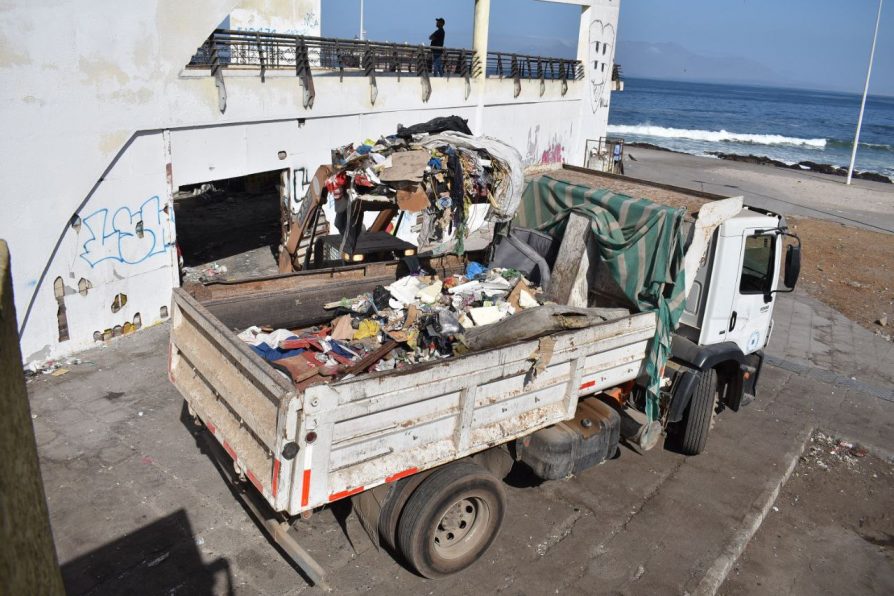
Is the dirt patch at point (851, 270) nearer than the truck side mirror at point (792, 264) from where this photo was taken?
No

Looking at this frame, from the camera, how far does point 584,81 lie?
22.3 m

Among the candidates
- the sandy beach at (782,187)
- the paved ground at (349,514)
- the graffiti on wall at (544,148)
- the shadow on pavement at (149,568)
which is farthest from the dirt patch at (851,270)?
the shadow on pavement at (149,568)

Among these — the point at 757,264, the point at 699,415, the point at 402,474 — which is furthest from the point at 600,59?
the point at 402,474

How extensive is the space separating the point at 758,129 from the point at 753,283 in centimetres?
7614

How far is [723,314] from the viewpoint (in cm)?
620

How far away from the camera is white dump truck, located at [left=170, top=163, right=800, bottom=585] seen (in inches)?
155

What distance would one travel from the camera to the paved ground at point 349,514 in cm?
484

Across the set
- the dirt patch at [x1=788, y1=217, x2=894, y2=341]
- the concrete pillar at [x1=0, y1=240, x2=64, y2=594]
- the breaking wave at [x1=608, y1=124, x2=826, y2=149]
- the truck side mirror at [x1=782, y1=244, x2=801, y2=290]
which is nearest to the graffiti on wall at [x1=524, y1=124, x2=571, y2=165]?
the dirt patch at [x1=788, y1=217, x2=894, y2=341]

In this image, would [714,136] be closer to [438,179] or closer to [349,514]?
[438,179]

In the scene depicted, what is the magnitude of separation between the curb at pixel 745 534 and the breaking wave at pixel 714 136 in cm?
5849

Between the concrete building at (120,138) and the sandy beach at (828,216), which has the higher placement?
the concrete building at (120,138)

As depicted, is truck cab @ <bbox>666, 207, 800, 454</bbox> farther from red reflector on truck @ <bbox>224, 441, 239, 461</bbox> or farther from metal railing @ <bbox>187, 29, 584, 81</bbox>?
Answer: metal railing @ <bbox>187, 29, 584, 81</bbox>

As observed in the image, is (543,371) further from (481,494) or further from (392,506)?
(392,506)

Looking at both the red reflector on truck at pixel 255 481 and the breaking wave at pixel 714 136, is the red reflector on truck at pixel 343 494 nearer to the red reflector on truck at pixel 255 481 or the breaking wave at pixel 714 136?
the red reflector on truck at pixel 255 481
